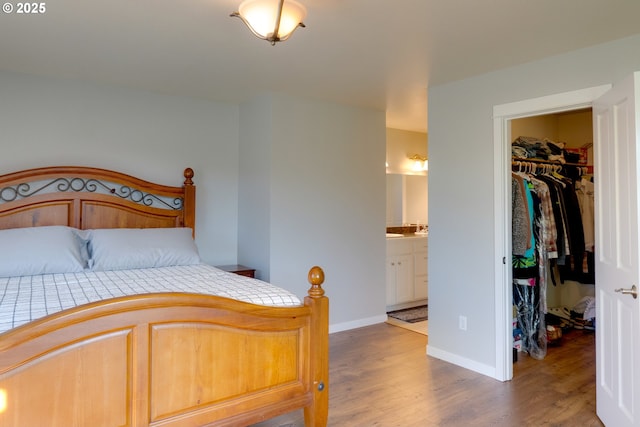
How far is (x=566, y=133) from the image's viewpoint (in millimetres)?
4930

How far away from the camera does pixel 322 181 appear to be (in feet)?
13.7

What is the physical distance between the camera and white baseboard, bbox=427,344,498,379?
316 cm

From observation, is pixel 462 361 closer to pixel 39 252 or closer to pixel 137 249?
pixel 137 249

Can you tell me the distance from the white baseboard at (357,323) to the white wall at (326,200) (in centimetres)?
1

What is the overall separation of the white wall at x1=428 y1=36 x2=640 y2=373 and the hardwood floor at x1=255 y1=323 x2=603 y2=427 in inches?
11.1

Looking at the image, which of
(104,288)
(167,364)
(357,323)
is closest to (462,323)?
(357,323)

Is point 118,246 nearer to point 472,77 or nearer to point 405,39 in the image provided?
point 405,39

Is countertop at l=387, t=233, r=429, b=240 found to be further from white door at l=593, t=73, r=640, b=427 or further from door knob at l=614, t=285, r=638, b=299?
door knob at l=614, t=285, r=638, b=299

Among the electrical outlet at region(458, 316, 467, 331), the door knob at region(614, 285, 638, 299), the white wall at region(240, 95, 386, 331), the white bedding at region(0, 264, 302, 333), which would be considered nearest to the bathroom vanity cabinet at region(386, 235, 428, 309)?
the white wall at region(240, 95, 386, 331)

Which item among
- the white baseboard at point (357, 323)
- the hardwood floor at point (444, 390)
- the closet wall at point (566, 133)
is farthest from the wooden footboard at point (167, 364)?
the closet wall at point (566, 133)

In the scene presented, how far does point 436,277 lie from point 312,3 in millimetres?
2447

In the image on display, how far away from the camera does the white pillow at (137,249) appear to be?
123 inches

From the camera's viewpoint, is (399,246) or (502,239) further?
(399,246)

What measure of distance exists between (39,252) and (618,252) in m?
3.63
